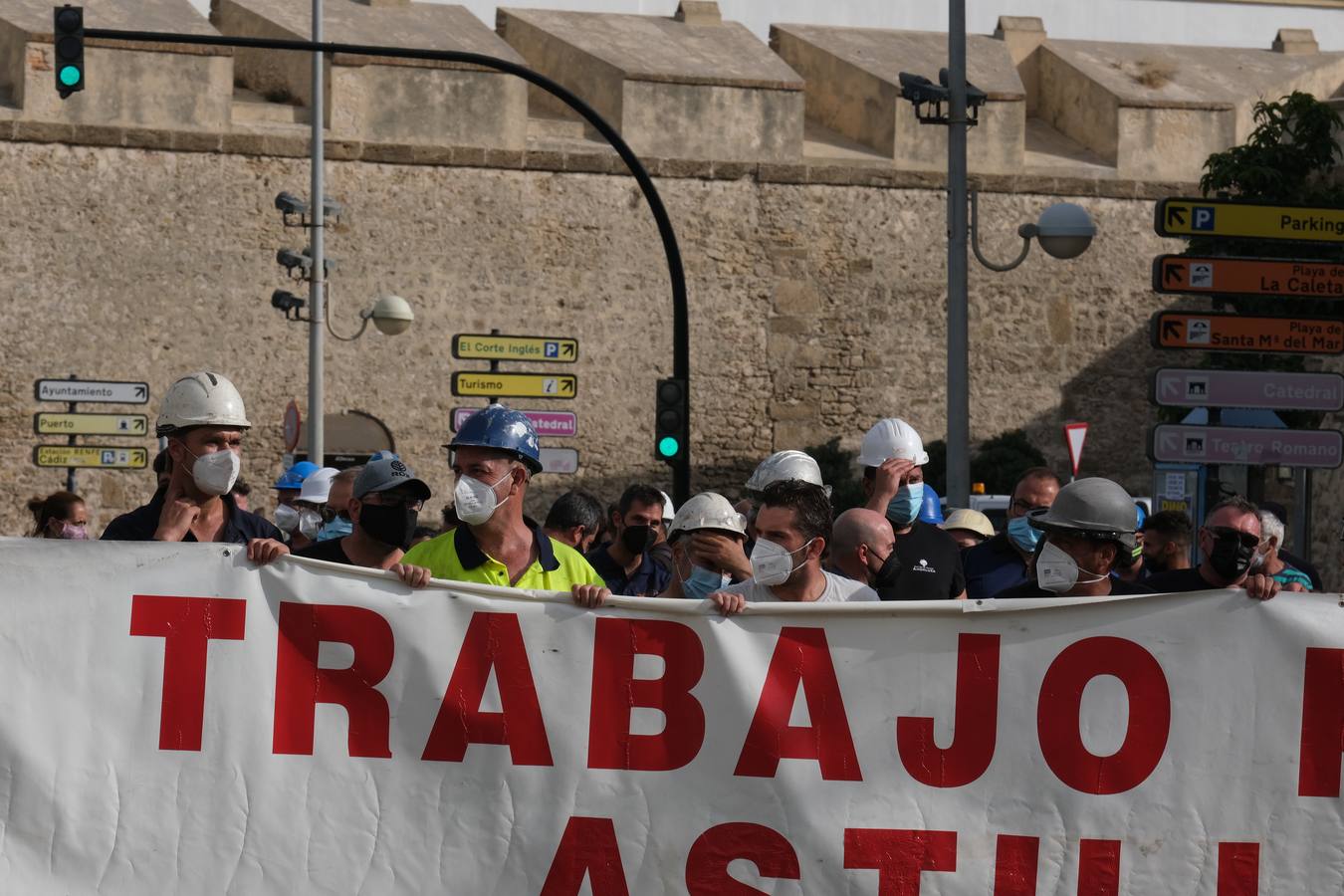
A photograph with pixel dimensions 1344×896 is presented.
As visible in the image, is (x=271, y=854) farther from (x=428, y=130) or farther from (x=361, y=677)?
(x=428, y=130)

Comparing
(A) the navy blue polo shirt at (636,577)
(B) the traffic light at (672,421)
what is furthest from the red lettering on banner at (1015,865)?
(B) the traffic light at (672,421)

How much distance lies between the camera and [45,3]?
2939 centimetres

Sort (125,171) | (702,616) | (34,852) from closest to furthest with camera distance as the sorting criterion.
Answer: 1. (34,852)
2. (702,616)
3. (125,171)

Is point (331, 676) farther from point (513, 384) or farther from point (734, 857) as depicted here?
point (513, 384)

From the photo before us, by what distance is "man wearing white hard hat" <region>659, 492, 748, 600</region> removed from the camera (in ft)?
21.6

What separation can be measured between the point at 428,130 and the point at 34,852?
24.8 m

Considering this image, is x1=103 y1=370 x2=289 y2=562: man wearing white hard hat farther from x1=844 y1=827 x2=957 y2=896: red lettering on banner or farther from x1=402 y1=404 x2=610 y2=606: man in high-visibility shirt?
x1=844 y1=827 x2=957 y2=896: red lettering on banner

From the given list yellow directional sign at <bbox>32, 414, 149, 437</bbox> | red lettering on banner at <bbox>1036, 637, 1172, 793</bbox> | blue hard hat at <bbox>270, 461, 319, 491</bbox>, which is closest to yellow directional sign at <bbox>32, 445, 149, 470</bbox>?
yellow directional sign at <bbox>32, 414, 149, 437</bbox>

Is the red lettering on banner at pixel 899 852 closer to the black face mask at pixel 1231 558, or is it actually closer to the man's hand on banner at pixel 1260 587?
the man's hand on banner at pixel 1260 587

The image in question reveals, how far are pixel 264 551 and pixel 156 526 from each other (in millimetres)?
710

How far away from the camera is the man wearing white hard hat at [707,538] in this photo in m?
6.59

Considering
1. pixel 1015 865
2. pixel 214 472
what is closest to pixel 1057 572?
pixel 1015 865

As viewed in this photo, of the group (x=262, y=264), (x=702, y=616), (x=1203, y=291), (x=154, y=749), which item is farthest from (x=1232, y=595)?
(x=262, y=264)

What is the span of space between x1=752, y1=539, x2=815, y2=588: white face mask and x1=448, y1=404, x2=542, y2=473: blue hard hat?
0.65 metres
